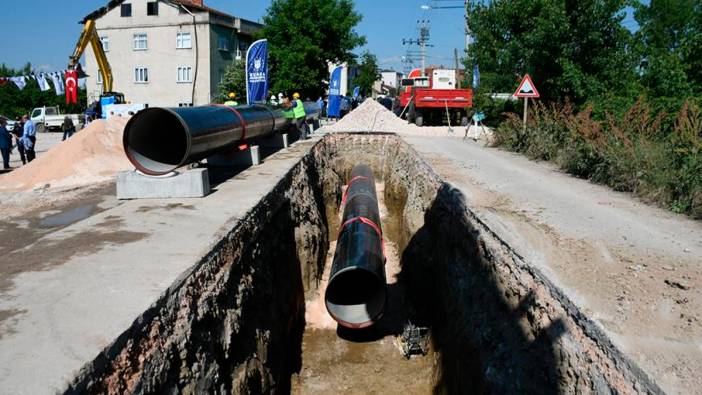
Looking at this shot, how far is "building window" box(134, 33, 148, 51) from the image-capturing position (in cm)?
3878

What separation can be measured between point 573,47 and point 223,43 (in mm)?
28011

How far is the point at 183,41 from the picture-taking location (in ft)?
124

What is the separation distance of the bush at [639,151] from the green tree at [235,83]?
2568 cm

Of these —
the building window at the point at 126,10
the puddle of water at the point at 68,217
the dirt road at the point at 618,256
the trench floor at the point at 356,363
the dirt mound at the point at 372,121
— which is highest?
the building window at the point at 126,10

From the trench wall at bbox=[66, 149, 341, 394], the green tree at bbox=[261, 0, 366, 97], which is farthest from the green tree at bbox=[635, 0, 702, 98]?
the green tree at bbox=[261, 0, 366, 97]

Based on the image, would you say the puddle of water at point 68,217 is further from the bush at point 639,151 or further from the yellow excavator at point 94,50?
the yellow excavator at point 94,50

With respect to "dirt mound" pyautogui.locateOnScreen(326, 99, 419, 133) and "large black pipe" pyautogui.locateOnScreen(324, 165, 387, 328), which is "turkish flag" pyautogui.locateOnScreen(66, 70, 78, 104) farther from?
"large black pipe" pyautogui.locateOnScreen(324, 165, 387, 328)

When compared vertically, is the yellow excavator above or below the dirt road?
above

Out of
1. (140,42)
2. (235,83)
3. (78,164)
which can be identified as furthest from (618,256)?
(140,42)

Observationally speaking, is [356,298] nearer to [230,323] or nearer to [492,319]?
[492,319]

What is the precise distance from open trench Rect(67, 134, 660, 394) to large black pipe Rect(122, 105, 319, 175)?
130 cm

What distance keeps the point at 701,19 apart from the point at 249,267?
15075 mm

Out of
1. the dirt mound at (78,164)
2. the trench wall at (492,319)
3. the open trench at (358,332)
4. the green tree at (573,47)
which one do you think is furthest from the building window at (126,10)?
the trench wall at (492,319)

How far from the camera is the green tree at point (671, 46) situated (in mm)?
13430
